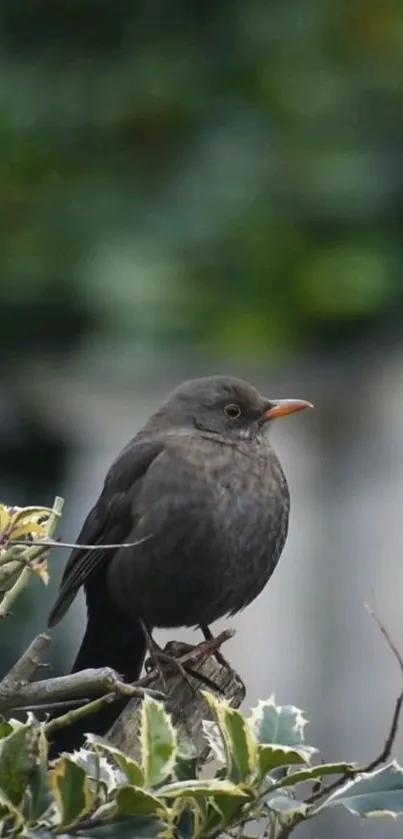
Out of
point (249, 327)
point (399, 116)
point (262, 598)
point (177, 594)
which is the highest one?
point (399, 116)

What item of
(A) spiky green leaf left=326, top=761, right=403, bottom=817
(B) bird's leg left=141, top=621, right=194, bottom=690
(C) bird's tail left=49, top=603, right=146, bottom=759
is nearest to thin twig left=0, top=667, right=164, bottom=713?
(A) spiky green leaf left=326, top=761, right=403, bottom=817

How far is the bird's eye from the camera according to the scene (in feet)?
11.1

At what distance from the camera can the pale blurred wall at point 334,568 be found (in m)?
5.29

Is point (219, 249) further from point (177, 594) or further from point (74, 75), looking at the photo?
point (177, 594)

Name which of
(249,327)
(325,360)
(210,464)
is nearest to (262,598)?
(325,360)

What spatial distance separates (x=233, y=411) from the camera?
133 inches

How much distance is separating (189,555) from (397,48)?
141 cm

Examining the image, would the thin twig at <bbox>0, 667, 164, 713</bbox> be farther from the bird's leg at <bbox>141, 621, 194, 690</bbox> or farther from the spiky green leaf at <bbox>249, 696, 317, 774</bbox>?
the bird's leg at <bbox>141, 621, 194, 690</bbox>

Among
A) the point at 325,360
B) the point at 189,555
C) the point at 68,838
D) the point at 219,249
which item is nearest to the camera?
the point at 68,838

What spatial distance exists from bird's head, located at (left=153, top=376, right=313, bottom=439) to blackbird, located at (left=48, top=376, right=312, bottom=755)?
0.03 meters

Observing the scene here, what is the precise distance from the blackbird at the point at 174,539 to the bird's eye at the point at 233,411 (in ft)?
0.19

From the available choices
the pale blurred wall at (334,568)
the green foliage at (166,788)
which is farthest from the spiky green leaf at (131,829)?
the pale blurred wall at (334,568)

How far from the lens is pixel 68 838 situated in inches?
61.5

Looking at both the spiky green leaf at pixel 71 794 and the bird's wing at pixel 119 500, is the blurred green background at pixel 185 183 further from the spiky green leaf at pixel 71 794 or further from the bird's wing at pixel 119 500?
the spiky green leaf at pixel 71 794
